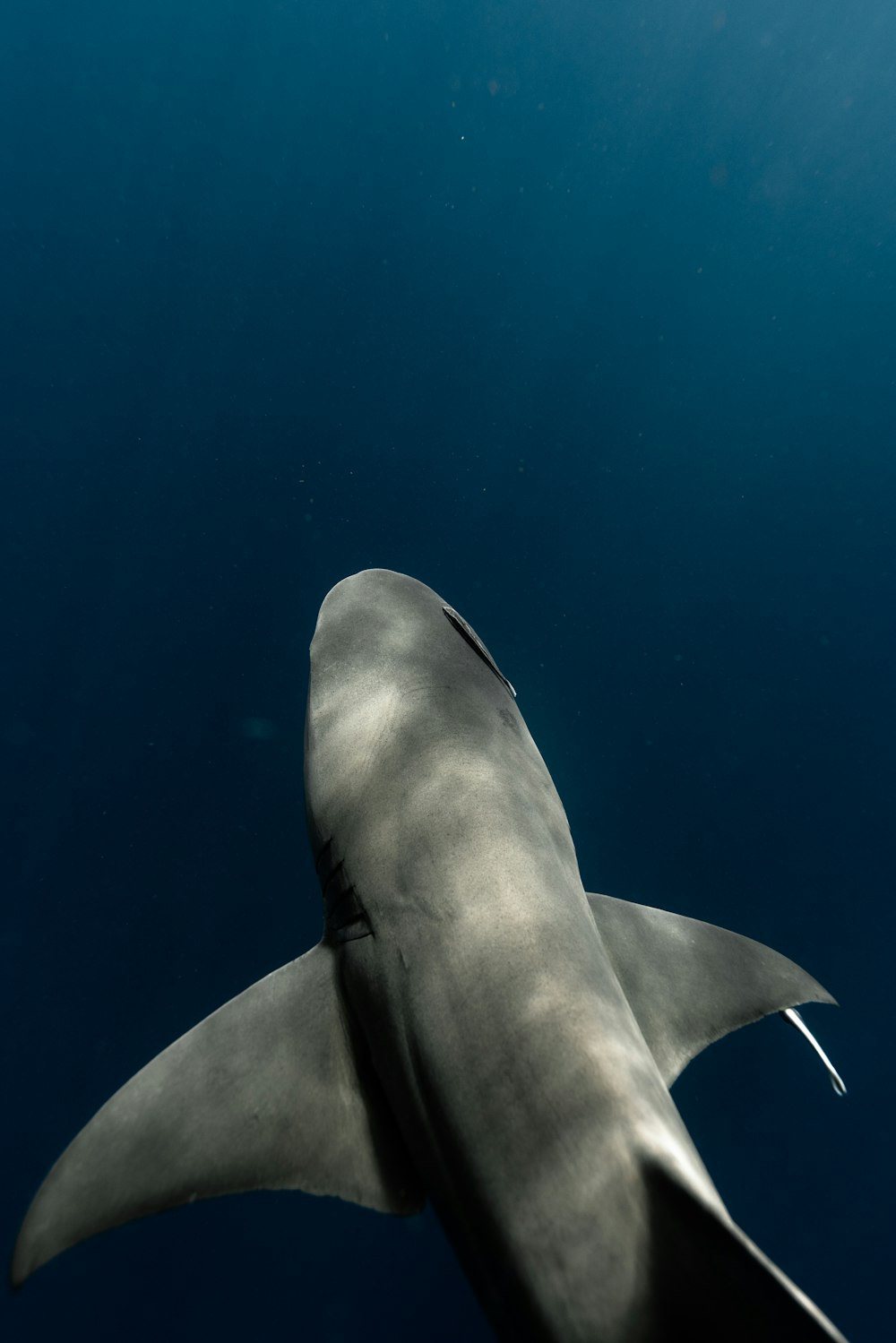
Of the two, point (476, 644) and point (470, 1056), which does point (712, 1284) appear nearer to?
point (470, 1056)

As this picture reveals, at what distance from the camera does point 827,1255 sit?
576cm

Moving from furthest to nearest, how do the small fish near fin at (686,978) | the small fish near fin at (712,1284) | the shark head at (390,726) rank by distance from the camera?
the small fish near fin at (686,978) → the shark head at (390,726) → the small fish near fin at (712,1284)

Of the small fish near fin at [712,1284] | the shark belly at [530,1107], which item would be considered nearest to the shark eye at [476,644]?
the shark belly at [530,1107]

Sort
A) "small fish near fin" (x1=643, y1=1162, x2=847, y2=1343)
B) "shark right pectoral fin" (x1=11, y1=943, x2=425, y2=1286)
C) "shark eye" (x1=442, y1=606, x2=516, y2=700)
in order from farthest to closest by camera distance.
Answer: "shark eye" (x1=442, y1=606, x2=516, y2=700), "shark right pectoral fin" (x1=11, y1=943, x2=425, y2=1286), "small fish near fin" (x1=643, y1=1162, x2=847, y2=1343)

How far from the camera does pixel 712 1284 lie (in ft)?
3.87

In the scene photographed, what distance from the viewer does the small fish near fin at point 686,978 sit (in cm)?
229

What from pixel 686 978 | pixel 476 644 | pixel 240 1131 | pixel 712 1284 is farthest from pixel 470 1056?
pixel 476 644

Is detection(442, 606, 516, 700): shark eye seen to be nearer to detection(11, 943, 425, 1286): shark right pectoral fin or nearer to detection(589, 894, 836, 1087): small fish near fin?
detection(589, 894, 836, 1087): small fish near fin

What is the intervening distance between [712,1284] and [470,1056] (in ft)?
2.04

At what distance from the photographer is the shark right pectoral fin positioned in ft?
6.11

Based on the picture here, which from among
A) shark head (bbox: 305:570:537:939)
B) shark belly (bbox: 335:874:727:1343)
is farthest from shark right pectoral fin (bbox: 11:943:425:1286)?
shark head (bbox: 305:570:537:939)

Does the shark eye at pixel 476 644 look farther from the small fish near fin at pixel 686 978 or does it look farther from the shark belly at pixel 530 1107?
the shark belly at pixel 530 1107

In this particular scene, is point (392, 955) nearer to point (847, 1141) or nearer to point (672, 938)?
point (672, 938)

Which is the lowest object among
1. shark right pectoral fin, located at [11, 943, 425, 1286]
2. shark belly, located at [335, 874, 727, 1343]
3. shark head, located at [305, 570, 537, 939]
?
shark right pectoral fin, located at [11, 943, 425, 1286]
